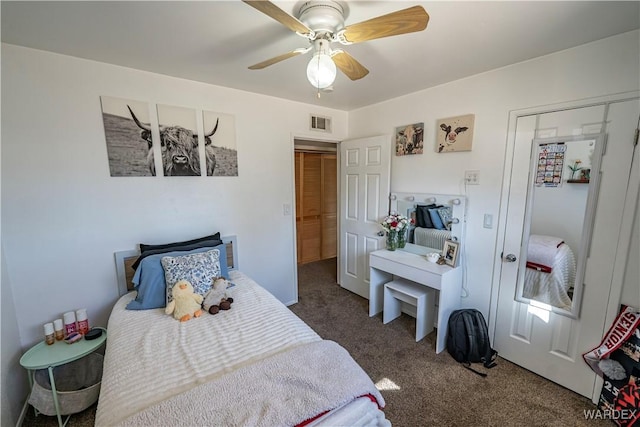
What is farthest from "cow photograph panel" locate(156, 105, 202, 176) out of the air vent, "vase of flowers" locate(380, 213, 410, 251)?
"vase of flowers" locate(380, 213, 410, 251)

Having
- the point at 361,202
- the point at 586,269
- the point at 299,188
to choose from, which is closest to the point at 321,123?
the point at 361,202

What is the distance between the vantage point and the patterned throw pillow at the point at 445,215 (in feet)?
8.11

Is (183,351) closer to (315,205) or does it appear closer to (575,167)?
(575,167)

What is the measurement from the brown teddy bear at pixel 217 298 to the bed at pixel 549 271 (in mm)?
2342

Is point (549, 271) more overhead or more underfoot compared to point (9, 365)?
more overhead

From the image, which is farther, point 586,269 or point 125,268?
point 125,268

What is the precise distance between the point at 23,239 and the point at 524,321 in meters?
3.78

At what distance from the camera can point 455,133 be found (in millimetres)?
2355

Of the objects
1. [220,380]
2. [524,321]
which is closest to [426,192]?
[524,321]

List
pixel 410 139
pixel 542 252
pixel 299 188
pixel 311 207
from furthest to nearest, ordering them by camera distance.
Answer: pixel 311 207 < pixel 299 188 < pixel 410 139 < pixel 542 252

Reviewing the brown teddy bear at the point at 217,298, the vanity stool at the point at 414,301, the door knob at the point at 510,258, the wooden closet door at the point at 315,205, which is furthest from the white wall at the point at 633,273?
the wooden closet door at the point at 315,205

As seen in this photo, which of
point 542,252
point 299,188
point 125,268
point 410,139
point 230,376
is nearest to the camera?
point 230,376

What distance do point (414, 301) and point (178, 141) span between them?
2.63 m

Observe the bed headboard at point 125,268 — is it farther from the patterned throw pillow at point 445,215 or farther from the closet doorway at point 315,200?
the patterned throw pillow at point 445,215
